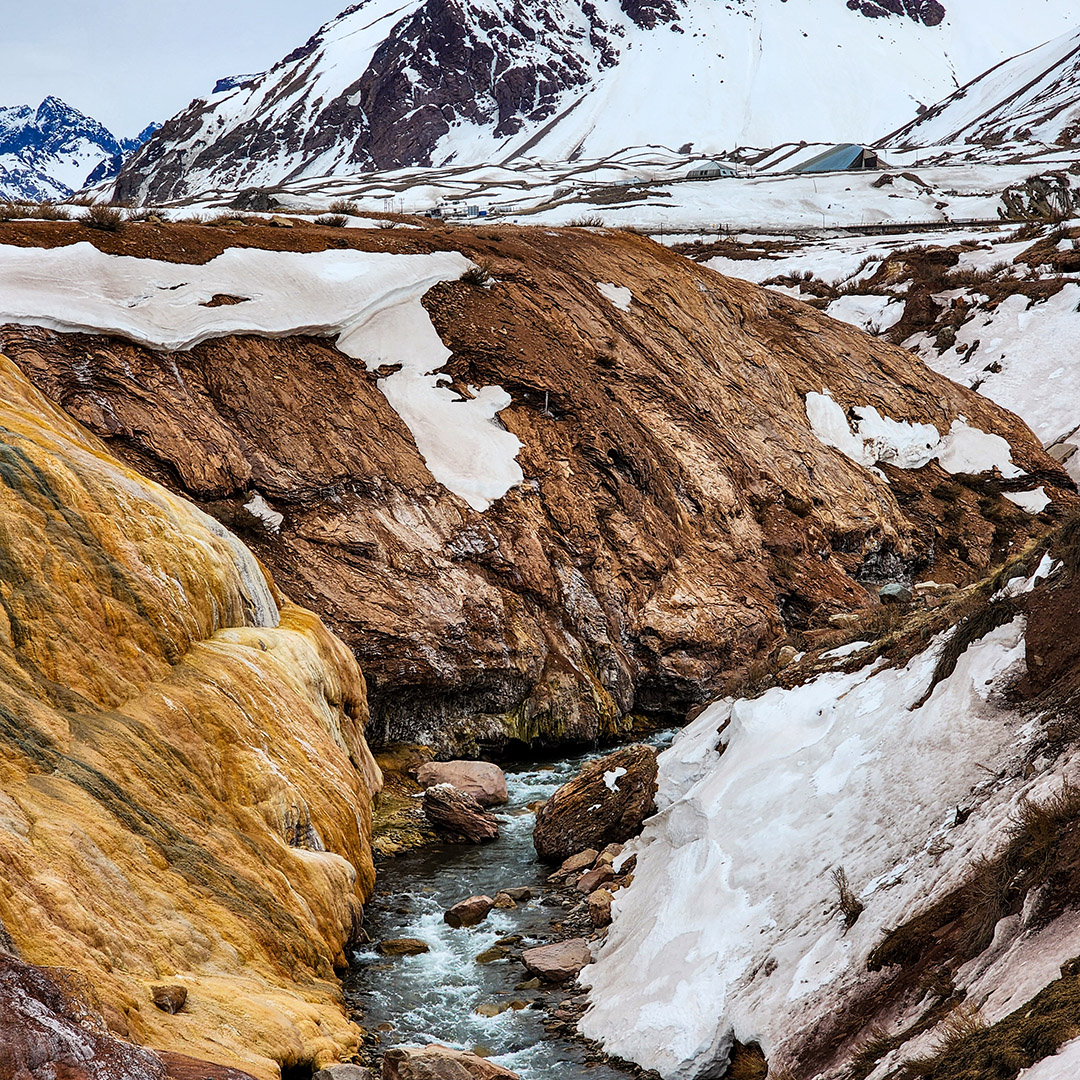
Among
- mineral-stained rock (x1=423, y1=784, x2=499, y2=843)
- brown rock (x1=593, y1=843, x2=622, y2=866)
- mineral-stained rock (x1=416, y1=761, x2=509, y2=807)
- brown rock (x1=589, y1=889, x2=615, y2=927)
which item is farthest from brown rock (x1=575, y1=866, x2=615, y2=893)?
mineral-stained rock (x1=416, y1=761, x2=509, y2=807)

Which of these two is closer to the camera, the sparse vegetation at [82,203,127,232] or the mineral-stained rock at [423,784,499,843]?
the mineral-stained rock at [423,784,499,843]

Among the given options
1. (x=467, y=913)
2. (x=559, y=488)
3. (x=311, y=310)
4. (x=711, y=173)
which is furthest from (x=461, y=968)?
(x=711, y=173)

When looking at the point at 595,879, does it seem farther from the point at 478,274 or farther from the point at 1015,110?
the point at 1015,110

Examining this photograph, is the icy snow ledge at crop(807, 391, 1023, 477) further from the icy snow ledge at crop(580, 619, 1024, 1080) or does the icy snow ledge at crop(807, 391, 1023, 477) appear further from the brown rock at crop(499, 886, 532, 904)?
the brown rock at crop(499, 886, 532, 904)

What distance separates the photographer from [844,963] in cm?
788

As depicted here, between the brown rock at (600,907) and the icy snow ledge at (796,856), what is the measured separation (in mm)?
433

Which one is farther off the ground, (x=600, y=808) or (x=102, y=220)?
(x=102, y=220)

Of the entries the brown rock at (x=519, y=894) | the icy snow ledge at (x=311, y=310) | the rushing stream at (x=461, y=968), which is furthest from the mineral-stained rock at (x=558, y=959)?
the icy snow ledge at (x=311, y=310)

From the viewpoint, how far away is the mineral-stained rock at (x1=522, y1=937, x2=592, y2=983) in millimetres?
10922

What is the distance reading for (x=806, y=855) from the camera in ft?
31.2

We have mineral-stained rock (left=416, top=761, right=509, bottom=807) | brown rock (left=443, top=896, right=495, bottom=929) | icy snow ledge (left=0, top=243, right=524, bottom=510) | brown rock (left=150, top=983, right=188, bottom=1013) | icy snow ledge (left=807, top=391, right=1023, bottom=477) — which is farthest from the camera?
icy snow ledge (left=807, top=391, right=1023, bottom=477)

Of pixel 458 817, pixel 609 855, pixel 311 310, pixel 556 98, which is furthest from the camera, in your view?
pixel 556 98

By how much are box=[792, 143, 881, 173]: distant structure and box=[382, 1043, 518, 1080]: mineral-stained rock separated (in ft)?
319

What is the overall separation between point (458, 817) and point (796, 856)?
6.93 metres
